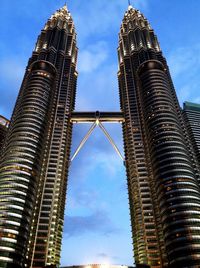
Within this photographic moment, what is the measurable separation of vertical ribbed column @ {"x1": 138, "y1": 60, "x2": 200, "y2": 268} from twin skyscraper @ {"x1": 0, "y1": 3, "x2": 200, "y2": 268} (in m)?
0.35

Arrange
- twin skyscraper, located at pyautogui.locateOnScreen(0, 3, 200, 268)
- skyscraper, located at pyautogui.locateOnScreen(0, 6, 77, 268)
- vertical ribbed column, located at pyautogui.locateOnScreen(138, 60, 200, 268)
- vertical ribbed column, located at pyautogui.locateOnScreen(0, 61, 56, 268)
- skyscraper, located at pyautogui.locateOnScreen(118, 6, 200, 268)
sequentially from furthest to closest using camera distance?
skyscraper, located at pyautogui.locateOnScreen(0, 6, 77, 268)
twin skyscraper, located at pyautogui.locateOnScreen(0, 3, 200, 268)
vertical ribbed column, located at pyautogui.locateOnScreen(0, 61, 56, 268)
skyscraper, located at pyautogui.locateOnScreen(118, 6, 200, 268)
vertical ribbed column, located at pyautogui.locateOnScreen(138, 60, 200, 268)

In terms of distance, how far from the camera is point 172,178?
131375mm

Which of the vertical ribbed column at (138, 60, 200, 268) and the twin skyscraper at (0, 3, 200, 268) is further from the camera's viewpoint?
the twin skyscraper at (0, 3, 200, 268)

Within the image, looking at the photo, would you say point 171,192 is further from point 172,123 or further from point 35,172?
point 35,172

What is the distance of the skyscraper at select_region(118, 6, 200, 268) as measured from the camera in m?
116

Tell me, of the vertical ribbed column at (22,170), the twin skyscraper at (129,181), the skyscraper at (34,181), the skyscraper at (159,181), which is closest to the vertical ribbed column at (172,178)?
the skyscraper at (159,181)

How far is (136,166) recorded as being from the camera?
169 metres

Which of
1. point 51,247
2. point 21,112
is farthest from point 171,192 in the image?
point 21,112

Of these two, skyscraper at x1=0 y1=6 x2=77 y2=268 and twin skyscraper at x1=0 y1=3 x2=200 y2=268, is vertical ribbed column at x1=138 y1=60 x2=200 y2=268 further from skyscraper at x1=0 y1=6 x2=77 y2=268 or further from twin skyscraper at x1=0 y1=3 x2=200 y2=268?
skyscraper at x1=0 y1=6 x2=77 y2=268

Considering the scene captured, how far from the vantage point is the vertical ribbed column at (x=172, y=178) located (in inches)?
4454

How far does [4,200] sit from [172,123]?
91.8m

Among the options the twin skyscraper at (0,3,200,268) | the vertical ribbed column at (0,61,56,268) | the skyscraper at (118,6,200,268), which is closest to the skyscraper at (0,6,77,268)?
the vertical ribbed column at (0,61,56,268)

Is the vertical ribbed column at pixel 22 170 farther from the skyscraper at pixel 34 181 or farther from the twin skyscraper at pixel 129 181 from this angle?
the twin skyscraper at pixel 129 181

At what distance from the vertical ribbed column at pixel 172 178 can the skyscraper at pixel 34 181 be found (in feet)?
179
